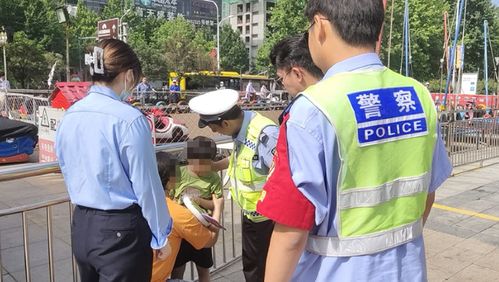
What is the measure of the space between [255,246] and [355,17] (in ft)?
5.77

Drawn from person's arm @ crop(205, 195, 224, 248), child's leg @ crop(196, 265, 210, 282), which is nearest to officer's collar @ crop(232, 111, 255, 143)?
person's arm @ crop(205, 195, 224, 248)

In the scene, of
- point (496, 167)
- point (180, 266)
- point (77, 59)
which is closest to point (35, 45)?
point (77, 59)

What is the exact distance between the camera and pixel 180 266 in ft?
10.5

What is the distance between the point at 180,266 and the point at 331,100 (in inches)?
89.3

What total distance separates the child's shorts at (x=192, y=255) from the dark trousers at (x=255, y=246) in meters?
0.37

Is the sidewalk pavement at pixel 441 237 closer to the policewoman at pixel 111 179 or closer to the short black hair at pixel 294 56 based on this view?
the policewoman at pixel 111 179

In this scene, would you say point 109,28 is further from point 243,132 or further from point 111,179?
point 111,179

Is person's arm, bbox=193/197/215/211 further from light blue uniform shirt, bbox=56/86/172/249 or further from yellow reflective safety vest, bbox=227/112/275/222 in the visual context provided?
light blue uniform shirt, bbox=56/86/172/249

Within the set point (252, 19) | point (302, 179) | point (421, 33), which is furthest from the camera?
point (252, 19)

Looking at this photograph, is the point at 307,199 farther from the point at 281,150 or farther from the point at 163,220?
the point at 163,220

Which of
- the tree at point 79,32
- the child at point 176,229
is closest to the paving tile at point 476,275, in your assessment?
the child at point 176,229

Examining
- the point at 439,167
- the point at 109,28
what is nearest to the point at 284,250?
the point at 439,167

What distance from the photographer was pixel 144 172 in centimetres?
202

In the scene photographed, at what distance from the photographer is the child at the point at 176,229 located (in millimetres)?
2719
